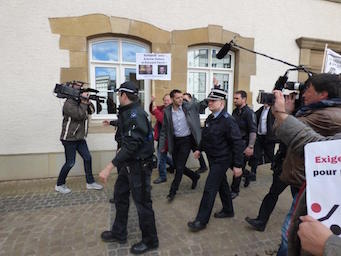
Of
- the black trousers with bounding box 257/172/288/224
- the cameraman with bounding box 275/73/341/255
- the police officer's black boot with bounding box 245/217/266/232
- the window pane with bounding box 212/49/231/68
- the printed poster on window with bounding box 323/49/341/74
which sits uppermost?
the window pane with bounding box 212/49/231/68

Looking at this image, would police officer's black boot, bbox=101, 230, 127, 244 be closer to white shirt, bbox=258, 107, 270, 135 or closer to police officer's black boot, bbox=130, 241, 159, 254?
police officer's black boot, bbox=130, 241, 159, 254

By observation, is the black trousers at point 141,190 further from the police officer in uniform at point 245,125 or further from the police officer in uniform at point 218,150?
the police officer in uniform at point 245,125

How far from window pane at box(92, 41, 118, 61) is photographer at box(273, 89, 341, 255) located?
469 cm

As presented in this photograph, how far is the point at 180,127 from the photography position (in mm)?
4449

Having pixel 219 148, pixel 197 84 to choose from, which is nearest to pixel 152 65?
pixel 197 84

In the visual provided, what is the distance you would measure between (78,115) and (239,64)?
13.2 feet

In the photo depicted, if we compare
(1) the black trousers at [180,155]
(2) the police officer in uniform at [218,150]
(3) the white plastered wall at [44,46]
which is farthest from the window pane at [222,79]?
(2) the police officer in uniform at [218,150]

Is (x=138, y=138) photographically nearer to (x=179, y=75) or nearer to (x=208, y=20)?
(x=179, y=75)

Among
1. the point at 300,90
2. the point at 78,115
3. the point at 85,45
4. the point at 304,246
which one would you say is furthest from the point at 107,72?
the point at 304,246

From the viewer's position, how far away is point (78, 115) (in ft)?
14.3

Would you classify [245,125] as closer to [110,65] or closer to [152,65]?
A: [152,65]

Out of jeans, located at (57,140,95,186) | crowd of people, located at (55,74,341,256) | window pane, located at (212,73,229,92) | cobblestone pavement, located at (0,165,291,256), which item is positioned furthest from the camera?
window pane, located at (212,73,229,92)

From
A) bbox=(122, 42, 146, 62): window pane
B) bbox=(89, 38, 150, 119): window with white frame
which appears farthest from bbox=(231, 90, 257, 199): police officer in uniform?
bbox=(122, 42, 146, 62): window pane

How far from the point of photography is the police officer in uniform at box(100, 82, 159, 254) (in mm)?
2666
